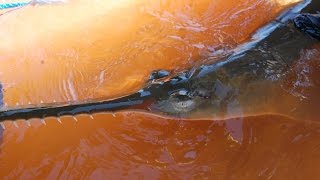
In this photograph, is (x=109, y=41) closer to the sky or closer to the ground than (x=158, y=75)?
closer to the sky

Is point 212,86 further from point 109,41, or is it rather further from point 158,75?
point 109,41

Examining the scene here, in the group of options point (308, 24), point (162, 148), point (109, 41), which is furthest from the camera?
point (109, 41)

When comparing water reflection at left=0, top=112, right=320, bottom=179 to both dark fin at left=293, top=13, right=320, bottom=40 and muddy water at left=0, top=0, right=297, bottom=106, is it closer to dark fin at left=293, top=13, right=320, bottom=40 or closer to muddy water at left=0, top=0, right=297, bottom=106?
muddy water at left=0, top=0, right=297, bottom=106

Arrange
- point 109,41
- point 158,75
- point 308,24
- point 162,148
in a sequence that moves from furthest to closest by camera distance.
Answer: point 109,41, point 308,24, point 158,75, point 162,148

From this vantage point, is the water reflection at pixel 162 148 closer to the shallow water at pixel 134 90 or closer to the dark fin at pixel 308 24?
the shallow water at pixel 134 90

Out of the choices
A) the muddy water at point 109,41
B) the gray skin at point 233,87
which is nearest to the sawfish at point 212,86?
the gray skin at point 233,87

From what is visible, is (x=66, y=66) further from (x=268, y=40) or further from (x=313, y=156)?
(x=313, y=156)

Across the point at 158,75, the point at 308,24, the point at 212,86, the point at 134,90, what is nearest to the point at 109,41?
the point at 158,75
